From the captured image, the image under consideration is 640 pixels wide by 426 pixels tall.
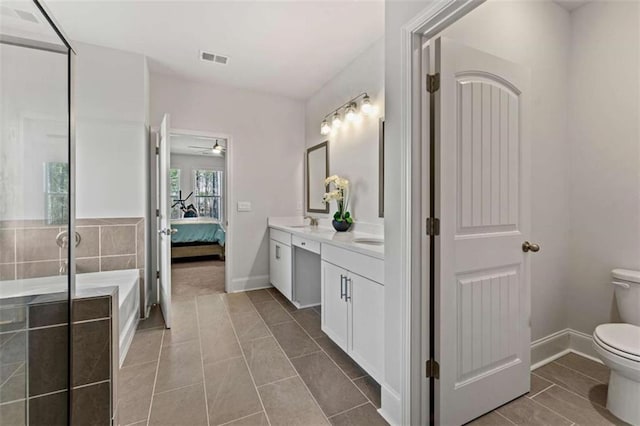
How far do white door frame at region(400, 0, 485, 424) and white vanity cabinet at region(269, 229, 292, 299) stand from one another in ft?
6.35

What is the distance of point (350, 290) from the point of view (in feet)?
6.52

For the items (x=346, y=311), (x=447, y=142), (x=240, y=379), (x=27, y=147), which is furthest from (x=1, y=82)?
(x=346, y=311)

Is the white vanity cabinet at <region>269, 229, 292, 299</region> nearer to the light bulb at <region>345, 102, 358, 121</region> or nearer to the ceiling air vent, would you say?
the light bulb at <region>345, 102, 358, 121</region>

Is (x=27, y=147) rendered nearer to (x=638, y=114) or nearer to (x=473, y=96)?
(x=473, y=96)

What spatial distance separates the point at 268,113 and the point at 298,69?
88cm

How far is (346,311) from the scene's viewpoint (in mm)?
2051

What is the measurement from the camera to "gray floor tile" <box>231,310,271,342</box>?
97.7 inches

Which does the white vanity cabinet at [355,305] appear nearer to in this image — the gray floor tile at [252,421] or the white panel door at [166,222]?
the gray floor tile at [252,421]

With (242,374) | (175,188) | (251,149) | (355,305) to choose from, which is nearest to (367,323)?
(355,305)

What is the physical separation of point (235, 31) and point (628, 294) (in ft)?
11.5

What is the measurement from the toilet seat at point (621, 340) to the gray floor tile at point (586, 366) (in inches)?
16.9

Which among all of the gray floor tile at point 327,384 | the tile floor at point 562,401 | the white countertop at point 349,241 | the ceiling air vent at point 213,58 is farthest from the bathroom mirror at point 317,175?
the tile floor at point 562,401

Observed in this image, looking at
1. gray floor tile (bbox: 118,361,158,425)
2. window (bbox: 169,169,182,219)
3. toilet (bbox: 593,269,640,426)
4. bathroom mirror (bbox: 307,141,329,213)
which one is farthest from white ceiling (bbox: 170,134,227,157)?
toilet (bbox: 593,269,640,426)

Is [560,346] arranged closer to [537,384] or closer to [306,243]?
[537,384]
